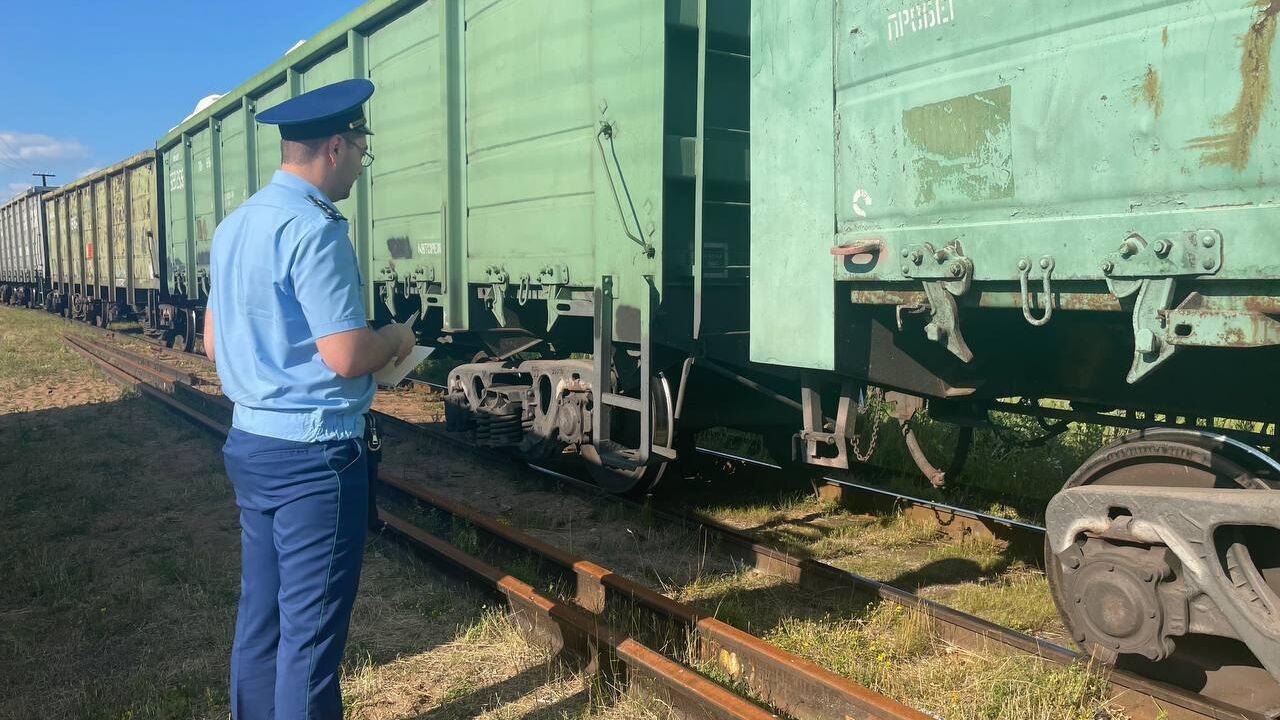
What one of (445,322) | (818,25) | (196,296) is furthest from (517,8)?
(196,296)

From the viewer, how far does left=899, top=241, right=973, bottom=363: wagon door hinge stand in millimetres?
3193

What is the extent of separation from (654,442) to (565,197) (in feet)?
5.54

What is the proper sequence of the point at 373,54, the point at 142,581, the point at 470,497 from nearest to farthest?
the point at 142,581 → the point at 470,497 → the point at 373,54

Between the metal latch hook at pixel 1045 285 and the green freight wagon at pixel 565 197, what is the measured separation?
7.14ft

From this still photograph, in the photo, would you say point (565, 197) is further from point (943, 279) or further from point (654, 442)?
point (943, 279)

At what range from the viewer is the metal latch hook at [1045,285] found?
2.94 metres

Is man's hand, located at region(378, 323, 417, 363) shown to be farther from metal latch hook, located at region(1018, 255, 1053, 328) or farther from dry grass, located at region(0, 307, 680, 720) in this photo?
metal latch hook, located at region(1018, 255, 1053, 328)

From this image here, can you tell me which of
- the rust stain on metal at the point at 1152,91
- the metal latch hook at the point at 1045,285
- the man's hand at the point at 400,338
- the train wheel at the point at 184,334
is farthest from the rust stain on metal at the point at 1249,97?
the train wheel at the point at 184,334

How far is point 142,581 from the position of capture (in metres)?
4.98

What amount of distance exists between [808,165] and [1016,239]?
3.52 feet

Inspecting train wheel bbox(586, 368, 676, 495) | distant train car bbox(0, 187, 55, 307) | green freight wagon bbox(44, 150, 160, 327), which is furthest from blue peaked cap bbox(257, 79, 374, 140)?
distant train car bbox(0, 187, 55, 307)

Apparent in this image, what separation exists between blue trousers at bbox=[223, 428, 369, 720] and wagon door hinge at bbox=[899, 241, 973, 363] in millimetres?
2014

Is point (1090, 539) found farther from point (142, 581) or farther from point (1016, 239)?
point (142, 581)

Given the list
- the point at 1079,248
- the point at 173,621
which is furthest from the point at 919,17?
the point at 173,621
